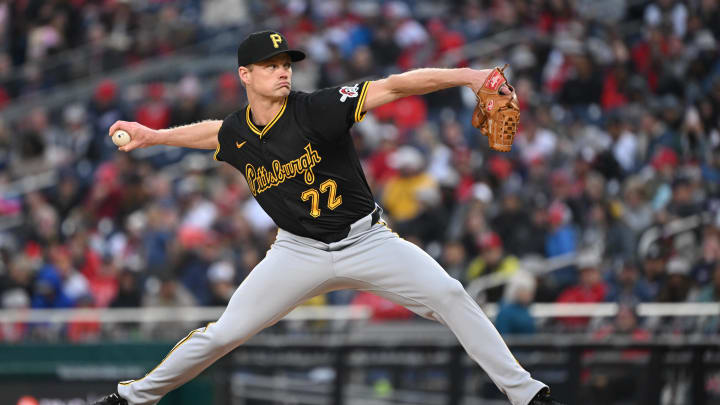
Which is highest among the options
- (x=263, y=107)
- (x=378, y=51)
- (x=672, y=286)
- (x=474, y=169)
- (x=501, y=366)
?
(x=378, y=51)

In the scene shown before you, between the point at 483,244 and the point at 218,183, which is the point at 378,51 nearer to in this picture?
the point at 218,183

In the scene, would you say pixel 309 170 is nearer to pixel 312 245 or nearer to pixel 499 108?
pixel 312 245

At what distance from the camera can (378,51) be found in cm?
1661

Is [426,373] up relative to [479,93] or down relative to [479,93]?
down

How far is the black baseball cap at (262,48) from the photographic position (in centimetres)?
614

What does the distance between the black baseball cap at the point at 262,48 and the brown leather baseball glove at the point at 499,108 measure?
3.62 feet

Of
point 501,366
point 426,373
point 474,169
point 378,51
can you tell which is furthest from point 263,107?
point 378,51

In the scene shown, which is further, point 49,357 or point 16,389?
point 49,357

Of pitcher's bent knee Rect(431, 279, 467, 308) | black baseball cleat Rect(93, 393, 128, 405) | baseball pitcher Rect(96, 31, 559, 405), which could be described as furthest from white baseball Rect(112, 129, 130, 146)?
pitcher's bent knee Rect(431, 279, 467, 308)

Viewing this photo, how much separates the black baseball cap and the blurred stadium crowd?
4205 mm

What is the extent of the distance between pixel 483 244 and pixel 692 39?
108 inches

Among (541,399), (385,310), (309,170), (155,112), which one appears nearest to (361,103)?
(309,170)

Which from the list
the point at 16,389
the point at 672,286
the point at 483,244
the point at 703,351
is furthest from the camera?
the point at 483,244

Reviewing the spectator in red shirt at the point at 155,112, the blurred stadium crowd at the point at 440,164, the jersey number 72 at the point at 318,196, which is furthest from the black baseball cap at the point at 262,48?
the spectator in red shirt at the point at 155,112
